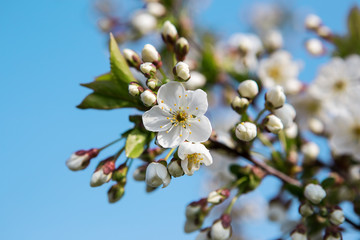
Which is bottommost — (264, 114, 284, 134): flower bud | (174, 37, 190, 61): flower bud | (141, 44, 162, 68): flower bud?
(264, 114, 284, 134): flower bud

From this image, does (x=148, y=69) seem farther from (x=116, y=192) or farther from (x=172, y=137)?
(x=116, y=192)

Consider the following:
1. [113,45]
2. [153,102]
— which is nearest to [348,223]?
[153,102]

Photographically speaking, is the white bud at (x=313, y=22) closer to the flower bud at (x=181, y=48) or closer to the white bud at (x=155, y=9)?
the white bud at (x=155, y=9)

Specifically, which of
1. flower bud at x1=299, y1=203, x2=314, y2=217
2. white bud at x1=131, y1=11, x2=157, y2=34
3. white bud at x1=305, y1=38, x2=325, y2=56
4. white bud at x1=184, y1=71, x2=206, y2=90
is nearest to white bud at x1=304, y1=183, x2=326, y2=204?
flower bud at x1=299, y1=203, x2=314, y2=217

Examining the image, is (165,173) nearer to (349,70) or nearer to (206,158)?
(206,158)

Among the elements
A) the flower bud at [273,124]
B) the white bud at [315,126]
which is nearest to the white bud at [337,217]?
the flower bud at [273,124]

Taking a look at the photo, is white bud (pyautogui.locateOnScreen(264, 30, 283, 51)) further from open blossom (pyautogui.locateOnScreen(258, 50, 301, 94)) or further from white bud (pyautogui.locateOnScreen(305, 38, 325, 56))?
white bud (pyautogui.locateOnScreen(305, 38, 325, 56))

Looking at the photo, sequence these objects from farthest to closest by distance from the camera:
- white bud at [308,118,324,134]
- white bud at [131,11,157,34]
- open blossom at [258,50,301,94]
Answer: white bud at [131,11,157,34], open blossom at [258,50,301,94], white bud at [308,118,324,134]
